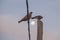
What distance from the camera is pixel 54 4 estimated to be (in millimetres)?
1333

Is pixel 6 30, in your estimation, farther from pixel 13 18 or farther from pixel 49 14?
pixel 49 14

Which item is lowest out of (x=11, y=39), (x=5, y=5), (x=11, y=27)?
(x=11, y=39)

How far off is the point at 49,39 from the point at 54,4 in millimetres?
Answer: 358

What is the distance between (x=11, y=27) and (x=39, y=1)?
40 cm

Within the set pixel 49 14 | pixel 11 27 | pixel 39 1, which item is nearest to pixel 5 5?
pixel 11 27

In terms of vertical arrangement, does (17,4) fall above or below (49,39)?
above

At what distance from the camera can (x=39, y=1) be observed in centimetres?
134

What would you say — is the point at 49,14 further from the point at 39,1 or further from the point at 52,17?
the point at 39,1

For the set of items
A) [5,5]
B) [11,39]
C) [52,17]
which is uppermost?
[5,5]

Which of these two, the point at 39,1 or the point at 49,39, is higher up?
the point at 39,1

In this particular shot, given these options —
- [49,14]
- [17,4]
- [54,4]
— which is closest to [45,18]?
[49,14]

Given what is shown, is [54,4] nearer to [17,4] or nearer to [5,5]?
[17,4]

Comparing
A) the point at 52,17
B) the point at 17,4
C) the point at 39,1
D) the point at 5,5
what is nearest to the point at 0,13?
the point at 5,5

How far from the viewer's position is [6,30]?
1.38 m
